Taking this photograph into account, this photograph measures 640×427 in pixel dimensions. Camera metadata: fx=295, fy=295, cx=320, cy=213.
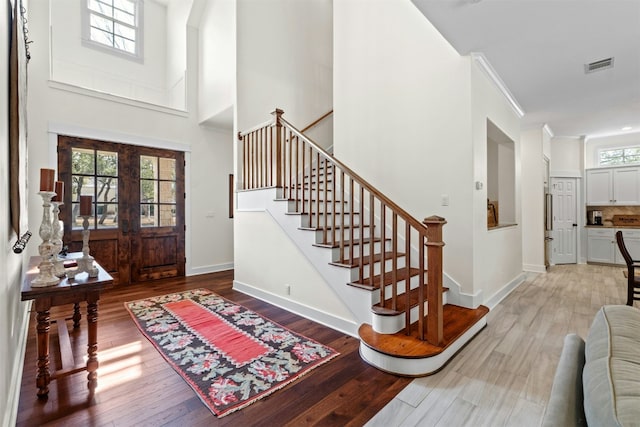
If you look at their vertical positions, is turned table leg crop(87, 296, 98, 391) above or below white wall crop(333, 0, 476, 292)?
below

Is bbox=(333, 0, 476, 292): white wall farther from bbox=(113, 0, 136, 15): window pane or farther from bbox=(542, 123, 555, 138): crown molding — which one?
bbox=(113, 0, 136, 15): window pane

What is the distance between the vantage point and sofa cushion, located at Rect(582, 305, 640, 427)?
0.55 meters

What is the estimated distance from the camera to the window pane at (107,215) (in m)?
4.58

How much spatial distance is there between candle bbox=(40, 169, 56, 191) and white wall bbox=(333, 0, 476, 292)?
327 centimetres

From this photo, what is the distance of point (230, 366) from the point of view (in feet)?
7.43

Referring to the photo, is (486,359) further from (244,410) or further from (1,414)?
(1,414)

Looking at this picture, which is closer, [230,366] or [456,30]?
[230,366]

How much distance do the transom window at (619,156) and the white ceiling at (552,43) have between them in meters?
2.64

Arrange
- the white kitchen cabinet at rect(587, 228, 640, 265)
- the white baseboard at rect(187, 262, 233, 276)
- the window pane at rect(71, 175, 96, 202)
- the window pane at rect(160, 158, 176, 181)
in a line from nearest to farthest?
1. the window pane at rect(71, 175, 96, 202)
2. the window pane at rect(160, 158, 176, 181)
3. the white baseboard at rect(187, 262, 233, 276)
4. the white kitchen cabinet at rect(587, 228, 640, 265)

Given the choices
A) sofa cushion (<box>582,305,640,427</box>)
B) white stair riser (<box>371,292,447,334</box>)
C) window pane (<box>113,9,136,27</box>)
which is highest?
window pane (<box>113,9,136,27</box>)

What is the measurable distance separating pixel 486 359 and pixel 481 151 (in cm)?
218

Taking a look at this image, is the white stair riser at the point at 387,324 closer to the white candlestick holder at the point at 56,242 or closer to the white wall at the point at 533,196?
the white candlestick holder at the point at 56,242

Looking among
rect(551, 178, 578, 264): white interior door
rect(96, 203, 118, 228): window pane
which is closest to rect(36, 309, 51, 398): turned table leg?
rect(96, 203, 118, 228): window pane

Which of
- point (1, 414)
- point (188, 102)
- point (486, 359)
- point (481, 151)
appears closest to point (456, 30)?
point (481, 151)
